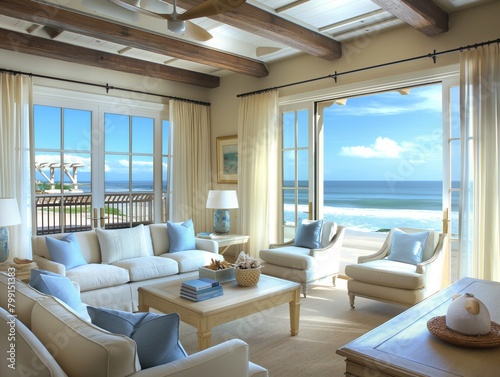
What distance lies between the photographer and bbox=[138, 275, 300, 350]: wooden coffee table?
8.95ft

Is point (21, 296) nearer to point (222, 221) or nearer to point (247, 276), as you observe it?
point (247, 276)

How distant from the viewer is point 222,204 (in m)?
5.47

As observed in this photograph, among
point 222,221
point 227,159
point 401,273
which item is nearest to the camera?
point 401,273

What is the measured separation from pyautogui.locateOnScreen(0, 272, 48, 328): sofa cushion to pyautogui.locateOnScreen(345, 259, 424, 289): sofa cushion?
9.75 feet

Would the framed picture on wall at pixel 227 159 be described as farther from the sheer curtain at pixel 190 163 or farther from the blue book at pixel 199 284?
the blue book at pixel 199 284

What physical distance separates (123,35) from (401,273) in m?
3.66

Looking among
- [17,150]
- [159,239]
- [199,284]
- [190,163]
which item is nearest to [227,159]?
[190,163]

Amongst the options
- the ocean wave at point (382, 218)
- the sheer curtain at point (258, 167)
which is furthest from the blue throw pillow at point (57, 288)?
the ocean wave at point (382, 218)

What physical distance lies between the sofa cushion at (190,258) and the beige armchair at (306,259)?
26.9 inches

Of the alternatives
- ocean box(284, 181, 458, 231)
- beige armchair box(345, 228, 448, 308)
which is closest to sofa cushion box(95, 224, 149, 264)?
beige armchair box(345, 228, 448, 308)

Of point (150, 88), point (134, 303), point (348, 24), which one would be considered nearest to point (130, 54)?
point (150, 88)

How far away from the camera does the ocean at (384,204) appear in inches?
474

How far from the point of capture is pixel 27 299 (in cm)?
178

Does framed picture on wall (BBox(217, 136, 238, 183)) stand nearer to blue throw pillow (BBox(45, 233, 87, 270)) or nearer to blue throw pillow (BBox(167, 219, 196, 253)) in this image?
blue throw pillow (BBox(167, 219, 196, 253))
